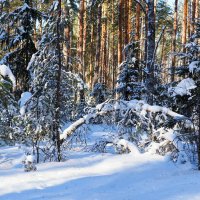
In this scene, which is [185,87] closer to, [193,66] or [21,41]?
[193,66]

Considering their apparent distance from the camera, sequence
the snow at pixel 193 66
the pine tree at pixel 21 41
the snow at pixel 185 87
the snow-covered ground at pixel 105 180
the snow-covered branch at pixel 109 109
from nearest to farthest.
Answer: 1. the snow-covered ground at pixel 105 180
2. the snow at pixel 185 87
3. the snow at pixel 193 66
4. the snow-covered branch at pixel 109 109
5. the pine tree at pixel 21 41

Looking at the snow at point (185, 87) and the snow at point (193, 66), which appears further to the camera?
the snow at point (193, 66)

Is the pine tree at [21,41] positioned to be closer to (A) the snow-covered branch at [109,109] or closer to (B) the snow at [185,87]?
(A) the snow-covered branch at [109,109]

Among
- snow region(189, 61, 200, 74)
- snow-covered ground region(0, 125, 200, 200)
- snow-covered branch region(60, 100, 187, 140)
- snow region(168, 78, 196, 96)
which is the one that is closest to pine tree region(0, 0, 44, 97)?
snow-covered branch region(60, 100, 187, 140)

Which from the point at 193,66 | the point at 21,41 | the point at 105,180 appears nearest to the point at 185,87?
the point at 193,66

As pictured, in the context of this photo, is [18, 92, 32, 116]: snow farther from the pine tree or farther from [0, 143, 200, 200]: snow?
the pine tree

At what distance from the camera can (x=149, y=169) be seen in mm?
8039

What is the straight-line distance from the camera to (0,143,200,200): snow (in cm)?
603

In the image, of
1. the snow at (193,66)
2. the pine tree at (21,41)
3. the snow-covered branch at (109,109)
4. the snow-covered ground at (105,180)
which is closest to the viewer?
the snow-covered ground at (105,180)

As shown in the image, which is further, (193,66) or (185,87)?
(193,66)

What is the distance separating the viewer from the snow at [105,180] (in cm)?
603

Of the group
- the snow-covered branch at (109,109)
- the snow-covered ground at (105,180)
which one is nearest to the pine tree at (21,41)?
the snow-covered branch at (109,109)

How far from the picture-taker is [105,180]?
712cm

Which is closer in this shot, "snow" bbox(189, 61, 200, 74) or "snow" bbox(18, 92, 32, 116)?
"snow" bbox(189, 61, 200, 74)
